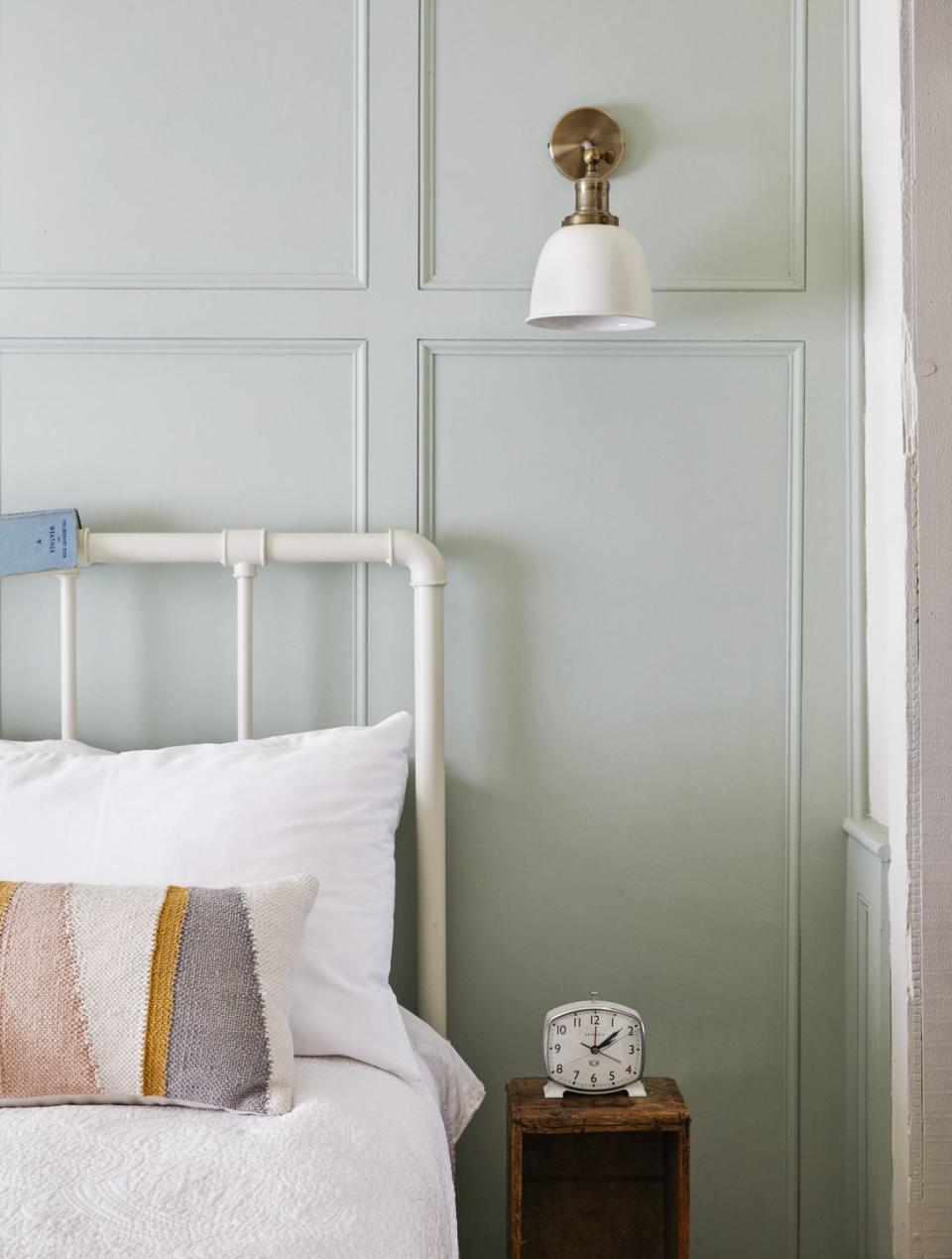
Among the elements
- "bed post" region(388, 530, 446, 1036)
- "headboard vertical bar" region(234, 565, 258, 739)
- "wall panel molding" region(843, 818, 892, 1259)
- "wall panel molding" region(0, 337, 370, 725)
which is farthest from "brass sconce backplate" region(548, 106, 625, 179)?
"wall panel molding" region(843, 818, 892, 1259)

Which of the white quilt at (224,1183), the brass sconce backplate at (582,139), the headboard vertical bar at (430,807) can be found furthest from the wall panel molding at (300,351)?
the white quilt at (224,1183)

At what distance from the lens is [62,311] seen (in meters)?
1.75

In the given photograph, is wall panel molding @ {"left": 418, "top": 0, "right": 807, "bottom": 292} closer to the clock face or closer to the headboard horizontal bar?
the headboard horizontal bar

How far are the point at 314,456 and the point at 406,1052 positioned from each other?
85 cm

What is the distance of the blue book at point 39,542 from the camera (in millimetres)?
1695

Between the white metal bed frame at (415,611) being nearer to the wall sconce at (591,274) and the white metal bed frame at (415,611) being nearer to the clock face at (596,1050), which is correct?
the clock face at (596,1050)

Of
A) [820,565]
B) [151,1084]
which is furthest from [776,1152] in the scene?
[151,1084]

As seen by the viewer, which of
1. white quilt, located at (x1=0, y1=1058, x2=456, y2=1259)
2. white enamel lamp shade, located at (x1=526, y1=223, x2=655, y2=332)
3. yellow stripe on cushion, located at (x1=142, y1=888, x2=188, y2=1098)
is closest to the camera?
white quilt, located at (x1=0, y1=1058, x2=456, y2=1259)

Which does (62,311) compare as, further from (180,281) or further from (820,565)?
(820,565)

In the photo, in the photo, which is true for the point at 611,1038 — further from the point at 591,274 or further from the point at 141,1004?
the point at 591,274

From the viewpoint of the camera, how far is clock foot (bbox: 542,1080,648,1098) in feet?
5.18

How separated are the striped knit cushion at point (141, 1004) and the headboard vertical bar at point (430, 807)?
0.43 metres

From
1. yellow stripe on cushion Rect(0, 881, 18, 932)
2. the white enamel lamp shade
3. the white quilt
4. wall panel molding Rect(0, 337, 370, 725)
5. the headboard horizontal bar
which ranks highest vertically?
the white enamel lamp shade

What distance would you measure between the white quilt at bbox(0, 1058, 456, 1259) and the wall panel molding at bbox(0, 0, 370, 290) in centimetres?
111
